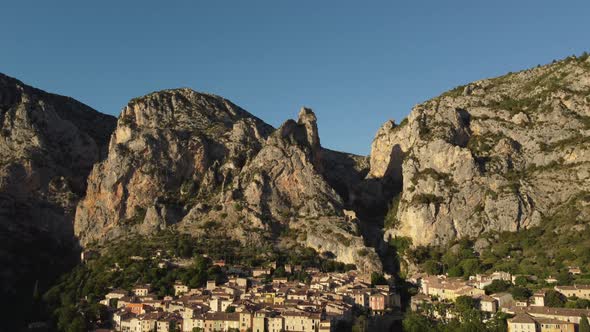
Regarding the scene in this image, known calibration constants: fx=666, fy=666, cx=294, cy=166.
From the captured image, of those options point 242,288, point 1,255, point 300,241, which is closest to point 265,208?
point 300,241

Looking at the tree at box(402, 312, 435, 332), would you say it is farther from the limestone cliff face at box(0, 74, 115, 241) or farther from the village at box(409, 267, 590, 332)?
the limestone cliff face at box(0, 74, 115, 241)

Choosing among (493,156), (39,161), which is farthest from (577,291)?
(39,161)

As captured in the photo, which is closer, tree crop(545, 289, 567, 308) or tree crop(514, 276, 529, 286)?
tree crop(545, 289, 567, 308)

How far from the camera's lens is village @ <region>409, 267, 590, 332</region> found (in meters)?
93.6

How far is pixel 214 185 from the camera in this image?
16338 centimetres

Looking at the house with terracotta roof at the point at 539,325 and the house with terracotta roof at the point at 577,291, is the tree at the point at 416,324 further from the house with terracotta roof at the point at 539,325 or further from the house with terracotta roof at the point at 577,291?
the house with terracotta roof at the point at 577,291

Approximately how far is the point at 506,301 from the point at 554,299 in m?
7.47

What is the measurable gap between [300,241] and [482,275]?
3972 centimetres

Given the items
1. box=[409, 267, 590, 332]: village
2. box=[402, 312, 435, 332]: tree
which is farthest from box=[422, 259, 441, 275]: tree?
box=[402, 312, 435, 332]: tree

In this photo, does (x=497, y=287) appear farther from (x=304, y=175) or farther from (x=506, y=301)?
(x=304, y=175)

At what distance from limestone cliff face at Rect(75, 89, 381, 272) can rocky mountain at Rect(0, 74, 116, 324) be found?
706 cm

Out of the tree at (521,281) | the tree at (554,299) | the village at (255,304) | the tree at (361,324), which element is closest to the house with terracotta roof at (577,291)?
the tree at (554,299)

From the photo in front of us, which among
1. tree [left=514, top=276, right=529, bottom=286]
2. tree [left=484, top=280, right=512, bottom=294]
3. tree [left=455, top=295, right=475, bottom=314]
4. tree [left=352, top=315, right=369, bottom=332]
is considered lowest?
tree [left=352, top=315, right=369, bottom=332]

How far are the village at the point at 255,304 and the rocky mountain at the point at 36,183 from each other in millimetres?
33874
